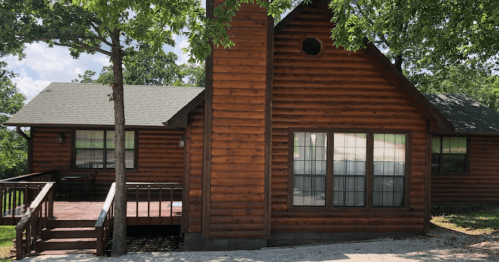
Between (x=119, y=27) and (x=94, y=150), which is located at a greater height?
(x=119, y=27)

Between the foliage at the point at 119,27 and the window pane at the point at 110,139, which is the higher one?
the foliage at the point at 119,27

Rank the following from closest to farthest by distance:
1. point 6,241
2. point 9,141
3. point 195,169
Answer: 1. point 195,169
2. point 6,241
3. point 9,141

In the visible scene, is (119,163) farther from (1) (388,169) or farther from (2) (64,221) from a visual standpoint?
(1) (388,169)

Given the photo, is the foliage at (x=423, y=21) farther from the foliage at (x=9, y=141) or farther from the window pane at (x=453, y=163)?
the foliage at (x=9, y=141)

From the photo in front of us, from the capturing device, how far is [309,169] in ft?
30.6

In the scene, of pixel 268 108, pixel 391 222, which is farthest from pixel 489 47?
pixel 268 108

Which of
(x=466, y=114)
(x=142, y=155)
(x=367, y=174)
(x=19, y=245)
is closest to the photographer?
(x=19, y=245)

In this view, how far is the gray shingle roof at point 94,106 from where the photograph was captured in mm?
13117

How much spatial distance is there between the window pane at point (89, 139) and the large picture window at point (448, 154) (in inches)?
501

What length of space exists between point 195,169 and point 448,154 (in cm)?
1096

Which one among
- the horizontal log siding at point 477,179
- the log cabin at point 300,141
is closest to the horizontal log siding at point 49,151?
the log cabin at point 300,141

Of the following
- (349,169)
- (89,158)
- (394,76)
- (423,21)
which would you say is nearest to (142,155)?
(89,158)

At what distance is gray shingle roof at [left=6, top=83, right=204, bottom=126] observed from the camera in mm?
13117

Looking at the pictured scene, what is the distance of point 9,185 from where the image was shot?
9.56 m
